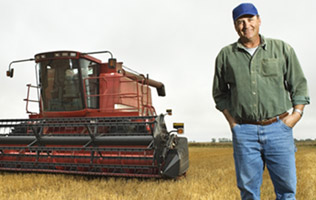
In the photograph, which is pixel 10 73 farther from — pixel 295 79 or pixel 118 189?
pixel 295 79

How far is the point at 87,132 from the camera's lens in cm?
589

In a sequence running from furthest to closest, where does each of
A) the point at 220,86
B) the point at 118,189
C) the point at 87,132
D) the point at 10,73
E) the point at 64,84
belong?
the point at 10,73 → the point at 64,84 → the point at 87,132 → the point at 118,189 → the point at 220,86

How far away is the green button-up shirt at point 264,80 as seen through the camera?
2115mm

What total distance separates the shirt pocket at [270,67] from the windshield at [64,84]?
479 cm

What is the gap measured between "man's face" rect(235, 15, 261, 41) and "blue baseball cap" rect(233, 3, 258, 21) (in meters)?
0.03

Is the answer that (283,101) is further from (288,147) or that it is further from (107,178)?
(107,178)

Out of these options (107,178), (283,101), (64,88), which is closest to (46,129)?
(64,88)

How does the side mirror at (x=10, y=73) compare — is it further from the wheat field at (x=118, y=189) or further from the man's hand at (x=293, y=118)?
the man's hand at (x=293, y=118)

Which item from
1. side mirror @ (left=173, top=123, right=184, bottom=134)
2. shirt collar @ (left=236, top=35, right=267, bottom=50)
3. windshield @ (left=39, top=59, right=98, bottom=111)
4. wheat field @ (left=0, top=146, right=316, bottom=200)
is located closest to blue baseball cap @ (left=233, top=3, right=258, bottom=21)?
shirt collar @ (left=236, top=35, right=267, bottom=50)

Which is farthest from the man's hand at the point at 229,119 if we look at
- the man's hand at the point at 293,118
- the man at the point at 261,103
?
the man's hand at the point at 293,118

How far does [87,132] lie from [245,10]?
4.39 metres

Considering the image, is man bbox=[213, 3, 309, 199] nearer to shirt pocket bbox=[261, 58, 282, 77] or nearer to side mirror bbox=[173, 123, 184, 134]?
shirt pocket bbox=[261, 58, 282, 77]

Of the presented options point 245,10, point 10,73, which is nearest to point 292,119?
point 245,10

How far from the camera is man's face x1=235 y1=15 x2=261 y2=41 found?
2.14 m
